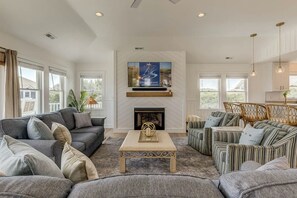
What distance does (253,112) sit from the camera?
5262 millimetres

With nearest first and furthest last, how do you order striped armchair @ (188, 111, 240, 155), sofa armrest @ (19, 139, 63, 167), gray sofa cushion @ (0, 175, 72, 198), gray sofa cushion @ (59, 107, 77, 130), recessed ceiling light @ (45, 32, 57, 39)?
gray sofa cushion @ (0, 175, 72, 198) → sofa armrest @ (19, 139, 63, 167) → striped armchair @ (188, 111, 240, 155) → gray sofa cushion @ (59, 107, 77, 130) → recessed ceiling light @ (45, 32, 57, 39)

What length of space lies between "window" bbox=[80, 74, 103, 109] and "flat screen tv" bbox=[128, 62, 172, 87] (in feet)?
5.27

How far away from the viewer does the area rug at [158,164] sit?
9.84ft

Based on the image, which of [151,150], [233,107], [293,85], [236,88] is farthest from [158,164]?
[293,85]

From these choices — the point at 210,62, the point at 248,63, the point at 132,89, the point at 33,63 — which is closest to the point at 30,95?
the point at 33,63

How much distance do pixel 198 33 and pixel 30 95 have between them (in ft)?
15.9

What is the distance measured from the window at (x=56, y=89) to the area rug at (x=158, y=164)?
2.72 metres

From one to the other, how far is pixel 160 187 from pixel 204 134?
127 inches

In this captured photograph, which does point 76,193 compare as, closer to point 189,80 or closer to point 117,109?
point 117,109

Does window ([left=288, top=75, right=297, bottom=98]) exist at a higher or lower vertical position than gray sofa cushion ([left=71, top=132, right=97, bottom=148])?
higher

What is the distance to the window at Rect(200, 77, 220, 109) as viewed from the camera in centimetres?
728

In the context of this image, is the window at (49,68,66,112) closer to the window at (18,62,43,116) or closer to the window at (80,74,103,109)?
the window at (18,62,43,116)

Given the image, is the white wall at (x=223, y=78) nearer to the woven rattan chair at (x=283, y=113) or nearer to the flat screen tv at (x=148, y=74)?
the flat screen tv at (x=148, y=74)

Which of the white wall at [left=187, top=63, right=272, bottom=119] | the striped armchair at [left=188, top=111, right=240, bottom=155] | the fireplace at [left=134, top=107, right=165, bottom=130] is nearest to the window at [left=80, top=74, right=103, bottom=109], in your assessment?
the fireplace at [left=134, top=107, right=165, bottom=130]
